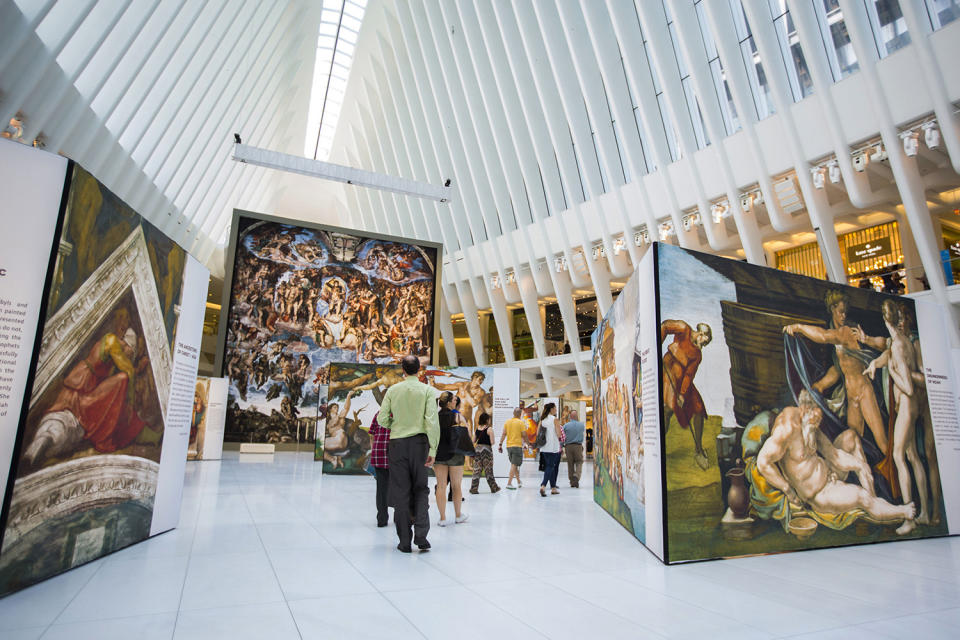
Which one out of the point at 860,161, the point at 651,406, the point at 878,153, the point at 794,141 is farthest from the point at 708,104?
the point at 651,406

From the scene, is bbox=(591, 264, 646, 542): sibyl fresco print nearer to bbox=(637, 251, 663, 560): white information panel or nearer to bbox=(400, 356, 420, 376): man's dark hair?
bbox=(637, 251, 663, 560): white information panel

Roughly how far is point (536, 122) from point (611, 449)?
17453 millimetres

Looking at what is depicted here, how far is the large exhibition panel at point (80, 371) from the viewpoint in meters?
3.36

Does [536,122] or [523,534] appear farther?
[536,122]

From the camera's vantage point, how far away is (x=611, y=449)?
23.6 feet

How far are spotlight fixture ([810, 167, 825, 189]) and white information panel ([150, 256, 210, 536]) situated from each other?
558 inches

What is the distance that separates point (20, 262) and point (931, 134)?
14875 mm

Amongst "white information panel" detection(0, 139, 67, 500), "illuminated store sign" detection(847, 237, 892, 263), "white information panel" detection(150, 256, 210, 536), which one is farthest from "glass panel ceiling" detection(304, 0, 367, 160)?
Result: "white information panel" detection(0, 139, 67, 500)

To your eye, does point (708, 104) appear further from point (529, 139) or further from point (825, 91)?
point (529, 139)

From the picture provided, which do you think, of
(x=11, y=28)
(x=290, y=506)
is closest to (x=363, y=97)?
(x=11, y=28)

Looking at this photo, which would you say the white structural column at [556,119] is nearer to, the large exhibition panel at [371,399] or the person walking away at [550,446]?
the large exhibition panel at [371,399]

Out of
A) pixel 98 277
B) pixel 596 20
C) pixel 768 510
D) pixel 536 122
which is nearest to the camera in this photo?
pixel 98 277

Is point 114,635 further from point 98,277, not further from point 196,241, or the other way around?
point 196,241

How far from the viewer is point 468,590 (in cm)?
361
